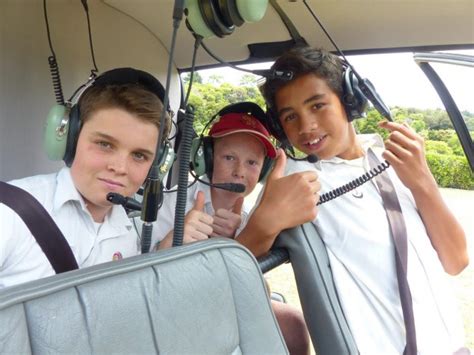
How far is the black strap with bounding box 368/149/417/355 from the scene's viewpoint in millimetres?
1048

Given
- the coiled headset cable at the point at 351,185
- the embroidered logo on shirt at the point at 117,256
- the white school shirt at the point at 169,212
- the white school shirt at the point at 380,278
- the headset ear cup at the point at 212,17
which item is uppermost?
the headset ear cup at the point at 212,17

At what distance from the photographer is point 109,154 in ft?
3.29

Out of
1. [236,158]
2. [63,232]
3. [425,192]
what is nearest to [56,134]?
[63,232]

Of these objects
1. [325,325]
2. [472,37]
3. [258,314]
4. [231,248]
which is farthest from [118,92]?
[472,37]

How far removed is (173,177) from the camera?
2.45 m

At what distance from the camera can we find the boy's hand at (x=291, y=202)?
1067 mm

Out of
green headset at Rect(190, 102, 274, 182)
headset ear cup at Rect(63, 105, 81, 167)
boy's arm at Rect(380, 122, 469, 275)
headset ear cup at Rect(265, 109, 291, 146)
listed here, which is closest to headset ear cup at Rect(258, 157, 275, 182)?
green headset at Rect(190, 102, 274, 182)

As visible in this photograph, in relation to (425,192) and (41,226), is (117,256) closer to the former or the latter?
(41,226)

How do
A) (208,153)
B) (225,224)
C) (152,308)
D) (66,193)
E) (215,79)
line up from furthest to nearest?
(215,79) → (208,153) → (225,224) → (66,193) → (152,308)

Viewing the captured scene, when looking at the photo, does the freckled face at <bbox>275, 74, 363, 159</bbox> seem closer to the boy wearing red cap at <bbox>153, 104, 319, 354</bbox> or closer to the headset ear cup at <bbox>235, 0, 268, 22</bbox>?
the boy wearing red cap at <bbox>153, 104, 319, 354</bbox>

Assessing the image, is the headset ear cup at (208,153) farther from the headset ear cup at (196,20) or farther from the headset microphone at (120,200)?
the headset ear cup at (196,20)

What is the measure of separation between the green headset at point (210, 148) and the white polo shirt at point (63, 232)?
369 millimetres

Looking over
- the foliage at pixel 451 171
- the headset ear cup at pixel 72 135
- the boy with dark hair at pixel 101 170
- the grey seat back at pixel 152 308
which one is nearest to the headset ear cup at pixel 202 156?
the boy with dark hair at pixel 101 170

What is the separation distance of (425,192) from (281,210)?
453 millimetres
